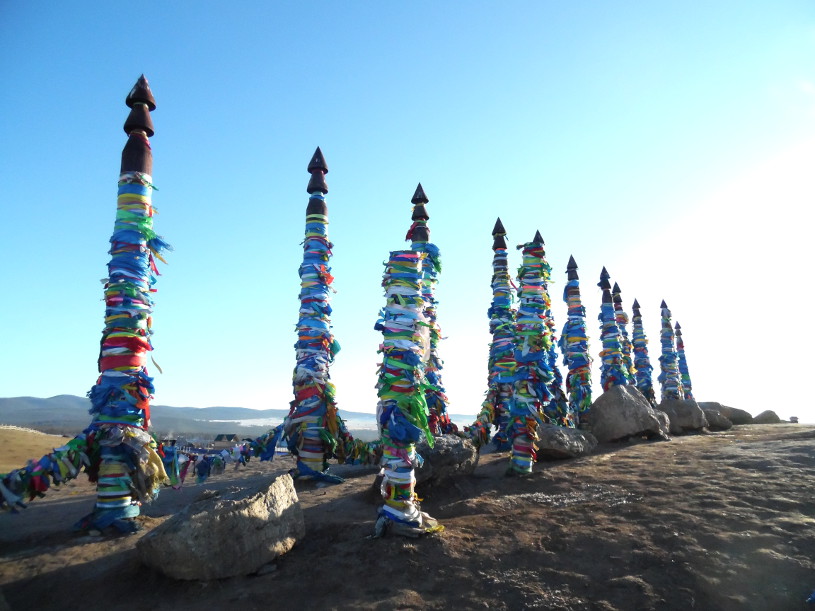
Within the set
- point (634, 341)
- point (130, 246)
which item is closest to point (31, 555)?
→ point (130, 246)

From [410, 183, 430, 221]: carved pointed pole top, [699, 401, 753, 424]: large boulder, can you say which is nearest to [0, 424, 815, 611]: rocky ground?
[410, 183, 430, 221]: carved pointed pole top

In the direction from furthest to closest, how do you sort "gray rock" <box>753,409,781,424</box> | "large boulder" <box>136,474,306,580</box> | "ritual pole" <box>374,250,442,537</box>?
"gray rock" <box>753,409,781,424</box>, "ritual pole" <box>374,250,442,537</box>, "large boulder" <box>136,474,306,580</box>

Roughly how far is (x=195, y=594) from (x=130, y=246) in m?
5.47

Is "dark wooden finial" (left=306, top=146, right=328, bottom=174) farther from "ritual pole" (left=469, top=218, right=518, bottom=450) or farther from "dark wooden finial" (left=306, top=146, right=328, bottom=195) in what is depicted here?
"ritual pole" (left=469, top=218, right=518, bottom=450)

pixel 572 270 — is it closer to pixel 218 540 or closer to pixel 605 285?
pixel 605 285

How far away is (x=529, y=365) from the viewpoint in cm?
1023

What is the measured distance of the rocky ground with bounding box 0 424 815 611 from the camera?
4877 mm

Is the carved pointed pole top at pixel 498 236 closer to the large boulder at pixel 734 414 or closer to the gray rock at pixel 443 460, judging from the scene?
the gray rock at pixel 443 460

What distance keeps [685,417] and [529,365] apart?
10.2m

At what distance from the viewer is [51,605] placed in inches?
199

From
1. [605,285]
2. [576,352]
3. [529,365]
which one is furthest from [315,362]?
[605,285]

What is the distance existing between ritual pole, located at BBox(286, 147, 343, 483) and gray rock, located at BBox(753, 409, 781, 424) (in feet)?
85.9

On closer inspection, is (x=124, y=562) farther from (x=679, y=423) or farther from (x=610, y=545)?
(x=679, y=423)

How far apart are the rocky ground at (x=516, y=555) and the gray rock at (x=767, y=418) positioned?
21385 millimetres
